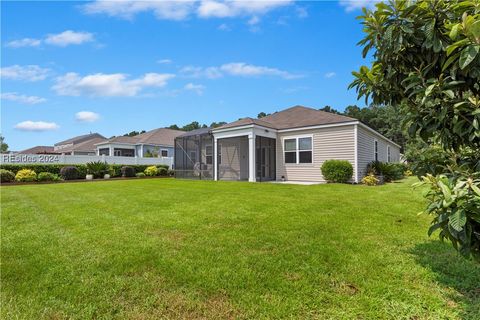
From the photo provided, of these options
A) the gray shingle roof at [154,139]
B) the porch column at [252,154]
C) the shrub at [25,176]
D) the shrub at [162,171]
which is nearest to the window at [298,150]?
the porch column at [252,154]

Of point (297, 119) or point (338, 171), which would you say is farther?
point (297, 119)

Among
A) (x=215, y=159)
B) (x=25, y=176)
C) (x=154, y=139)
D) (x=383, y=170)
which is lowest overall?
(x=25, y=176)

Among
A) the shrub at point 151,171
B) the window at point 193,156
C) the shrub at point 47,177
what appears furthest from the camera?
the shrub at point 151,171

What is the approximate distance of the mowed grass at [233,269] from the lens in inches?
91.9

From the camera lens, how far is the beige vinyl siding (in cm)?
1364

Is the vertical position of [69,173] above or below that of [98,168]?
below

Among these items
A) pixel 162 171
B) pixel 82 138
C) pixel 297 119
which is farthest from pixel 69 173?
pixel 82 138

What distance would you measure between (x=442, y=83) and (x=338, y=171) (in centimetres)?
1137

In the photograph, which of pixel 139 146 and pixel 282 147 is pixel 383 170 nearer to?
pixel 282 147

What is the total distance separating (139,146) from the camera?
30578 mm

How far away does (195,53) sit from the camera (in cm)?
1098

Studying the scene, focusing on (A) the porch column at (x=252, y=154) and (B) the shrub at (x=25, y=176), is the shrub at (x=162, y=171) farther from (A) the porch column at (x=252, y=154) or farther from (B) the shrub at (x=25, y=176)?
(A) the porch column at (x=252, y=154)

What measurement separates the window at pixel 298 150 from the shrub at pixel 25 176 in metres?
15.8

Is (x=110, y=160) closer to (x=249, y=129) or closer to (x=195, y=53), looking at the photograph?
(x=249, y=129)
